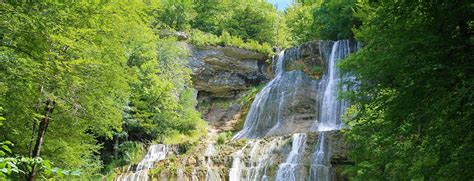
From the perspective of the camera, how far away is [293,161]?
13.1 metres

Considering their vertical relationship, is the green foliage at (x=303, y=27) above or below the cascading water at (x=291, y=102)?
above

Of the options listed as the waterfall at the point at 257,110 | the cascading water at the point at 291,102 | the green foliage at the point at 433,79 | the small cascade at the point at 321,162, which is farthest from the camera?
the waterfall at the point at 257,110

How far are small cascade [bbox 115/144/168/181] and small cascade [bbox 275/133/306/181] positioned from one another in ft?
15.5

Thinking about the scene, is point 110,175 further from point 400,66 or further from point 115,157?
point 400,66

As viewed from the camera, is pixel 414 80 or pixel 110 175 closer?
pixel 414 80

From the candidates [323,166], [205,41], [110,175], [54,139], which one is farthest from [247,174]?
[205,41]

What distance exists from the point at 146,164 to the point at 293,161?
18.8ft

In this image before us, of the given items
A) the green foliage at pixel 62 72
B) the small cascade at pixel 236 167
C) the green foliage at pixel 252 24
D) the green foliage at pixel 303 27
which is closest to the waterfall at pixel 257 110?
the green foliage at pixel 303 27

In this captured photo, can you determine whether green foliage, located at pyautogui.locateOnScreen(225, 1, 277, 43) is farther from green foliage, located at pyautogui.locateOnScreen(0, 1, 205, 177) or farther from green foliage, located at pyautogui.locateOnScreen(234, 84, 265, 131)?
green foliage, located at pyautogui.locateOnScreen(0, 1, 205, 177)

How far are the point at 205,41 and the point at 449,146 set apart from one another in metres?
20.9

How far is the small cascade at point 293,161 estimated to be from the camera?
1238 cm

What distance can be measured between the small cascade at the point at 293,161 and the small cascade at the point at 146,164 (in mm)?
4717

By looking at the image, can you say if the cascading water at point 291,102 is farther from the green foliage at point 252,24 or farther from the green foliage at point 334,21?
the green foliage at point 252,24

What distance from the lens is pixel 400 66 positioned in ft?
17.7
